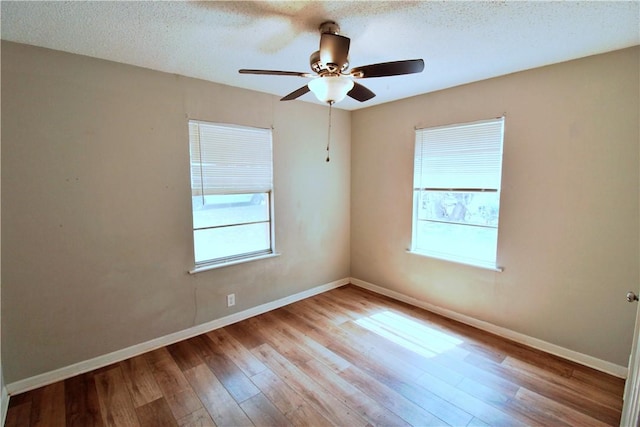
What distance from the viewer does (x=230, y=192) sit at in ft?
10.1

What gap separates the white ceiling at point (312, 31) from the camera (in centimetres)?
163

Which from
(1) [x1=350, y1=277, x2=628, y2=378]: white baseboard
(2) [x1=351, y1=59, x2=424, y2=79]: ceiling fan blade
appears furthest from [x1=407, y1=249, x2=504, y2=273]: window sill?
(2) [x1=351, y1=59, x2=424, y2=79]: ceiling fan blade

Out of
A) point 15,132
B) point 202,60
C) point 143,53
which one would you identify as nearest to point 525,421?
point 202,60

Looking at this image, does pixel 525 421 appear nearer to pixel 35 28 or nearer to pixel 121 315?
pixel 121 315

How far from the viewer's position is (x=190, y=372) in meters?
2.39

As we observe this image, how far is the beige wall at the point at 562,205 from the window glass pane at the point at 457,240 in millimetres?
121

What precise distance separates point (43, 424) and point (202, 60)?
8.85 feet

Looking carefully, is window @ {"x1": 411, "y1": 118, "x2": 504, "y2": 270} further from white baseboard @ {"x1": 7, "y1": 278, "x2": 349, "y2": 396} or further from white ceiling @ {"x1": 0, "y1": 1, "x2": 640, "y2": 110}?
white baseboard @ {"x1": 7, "y1": 278, "x2": 349, "y2": 396}

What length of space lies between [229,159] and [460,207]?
2.42 m

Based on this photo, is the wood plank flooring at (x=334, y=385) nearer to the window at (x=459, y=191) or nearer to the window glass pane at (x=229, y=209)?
the window at (x=459, y=191)

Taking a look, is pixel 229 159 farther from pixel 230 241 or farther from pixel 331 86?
pixel 331 86

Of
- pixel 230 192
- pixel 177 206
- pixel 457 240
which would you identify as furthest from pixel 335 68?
pixel 457 240

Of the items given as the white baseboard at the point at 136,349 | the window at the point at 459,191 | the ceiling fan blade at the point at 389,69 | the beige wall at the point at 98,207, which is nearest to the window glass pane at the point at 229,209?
the beige wall at the point at 98,207

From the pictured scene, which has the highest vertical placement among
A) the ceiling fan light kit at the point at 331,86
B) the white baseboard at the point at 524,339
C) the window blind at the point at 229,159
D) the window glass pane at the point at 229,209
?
the ceiling fan light kit at the point at 331,86
